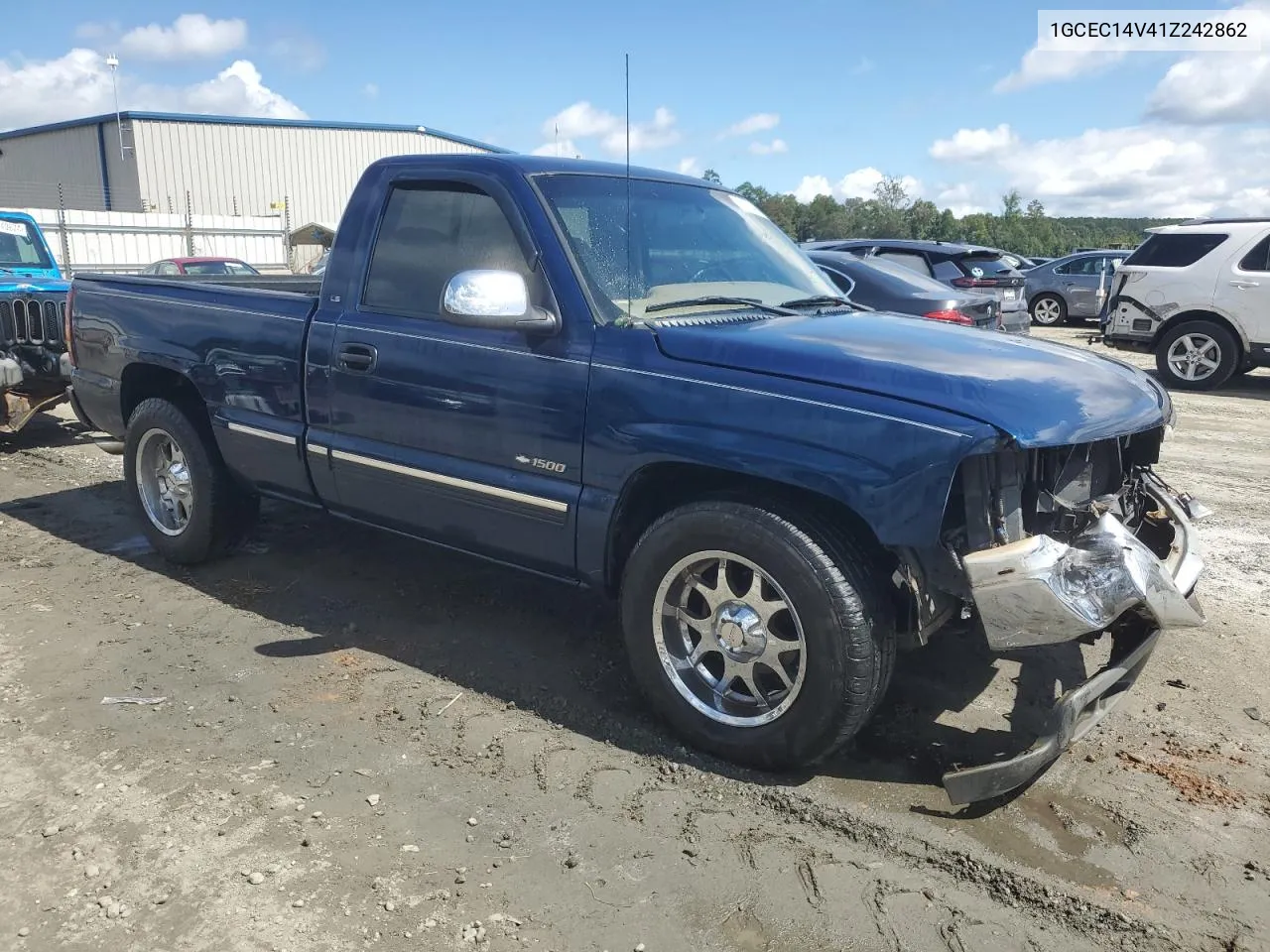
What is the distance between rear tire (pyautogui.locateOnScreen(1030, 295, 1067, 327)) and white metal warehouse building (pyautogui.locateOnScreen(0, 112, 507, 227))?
78.4 ft

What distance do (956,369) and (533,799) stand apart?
1.90 metres

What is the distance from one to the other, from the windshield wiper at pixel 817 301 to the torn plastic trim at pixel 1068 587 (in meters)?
1.49

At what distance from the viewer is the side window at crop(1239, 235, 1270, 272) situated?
10.8 meters

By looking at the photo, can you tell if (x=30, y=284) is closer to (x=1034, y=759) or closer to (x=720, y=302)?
(x=720, y=302)

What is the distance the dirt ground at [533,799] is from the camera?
101 inches

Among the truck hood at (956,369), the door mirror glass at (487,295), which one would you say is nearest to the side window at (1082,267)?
the truck hood at (956,369)

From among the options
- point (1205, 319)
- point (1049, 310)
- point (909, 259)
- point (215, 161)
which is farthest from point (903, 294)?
point (215, 161)

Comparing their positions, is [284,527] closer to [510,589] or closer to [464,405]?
[510,589]

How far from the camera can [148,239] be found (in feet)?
79.8

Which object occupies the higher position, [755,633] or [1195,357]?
[1195,357]

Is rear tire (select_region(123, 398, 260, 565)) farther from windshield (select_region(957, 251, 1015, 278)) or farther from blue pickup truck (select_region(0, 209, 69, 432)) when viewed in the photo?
windshield (select_region(957, 251, 1015, 278))

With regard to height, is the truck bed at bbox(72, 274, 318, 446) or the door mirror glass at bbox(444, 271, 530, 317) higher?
the door mirror glass at bbox(444, 271, 530, 317)

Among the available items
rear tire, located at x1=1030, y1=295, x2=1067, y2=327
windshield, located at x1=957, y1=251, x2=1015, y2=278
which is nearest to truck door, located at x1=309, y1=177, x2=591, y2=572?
windshield, located at x1=957, y1=251, x2=1015, y2=278

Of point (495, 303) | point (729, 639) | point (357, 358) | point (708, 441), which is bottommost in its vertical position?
point (729, 639)
